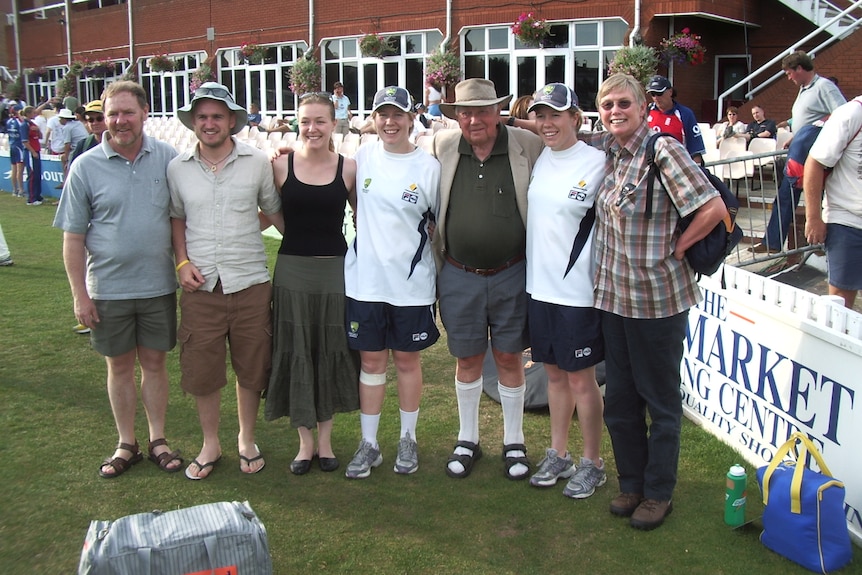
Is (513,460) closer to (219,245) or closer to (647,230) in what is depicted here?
(647,230)

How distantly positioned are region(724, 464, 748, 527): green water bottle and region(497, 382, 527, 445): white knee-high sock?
3.63 feet

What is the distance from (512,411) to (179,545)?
2.00 m

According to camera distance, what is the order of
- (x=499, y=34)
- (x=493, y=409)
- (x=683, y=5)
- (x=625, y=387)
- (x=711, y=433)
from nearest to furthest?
(x=625, y=387), (x=711, y=433), (x=493, y=409), (x=683, y=5), (x=499, y=34)

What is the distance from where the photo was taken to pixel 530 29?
57.2ft

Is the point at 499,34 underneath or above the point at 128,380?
above

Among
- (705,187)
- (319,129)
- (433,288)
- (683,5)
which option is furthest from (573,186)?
(683,5)

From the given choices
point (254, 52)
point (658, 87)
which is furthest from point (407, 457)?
point (254, 52)

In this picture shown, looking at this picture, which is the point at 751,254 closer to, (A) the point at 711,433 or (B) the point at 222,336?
(A) the point at 711,433

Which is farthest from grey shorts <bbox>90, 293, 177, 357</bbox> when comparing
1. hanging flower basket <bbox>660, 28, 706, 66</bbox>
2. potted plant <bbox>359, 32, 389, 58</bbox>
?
potted plant <bbox>359, 32, 389, 58</bbox>

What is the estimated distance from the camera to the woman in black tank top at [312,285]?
3850 mm

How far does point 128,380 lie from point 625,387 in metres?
2.52

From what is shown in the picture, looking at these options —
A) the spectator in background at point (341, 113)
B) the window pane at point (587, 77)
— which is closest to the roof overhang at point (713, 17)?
the window pane at point (587, 77)

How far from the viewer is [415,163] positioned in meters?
3.90

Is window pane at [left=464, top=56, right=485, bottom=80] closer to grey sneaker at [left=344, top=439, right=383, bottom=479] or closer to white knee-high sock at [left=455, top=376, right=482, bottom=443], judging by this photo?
white knee-high sock at [left=455, top=376, right=482, bottom=443]
